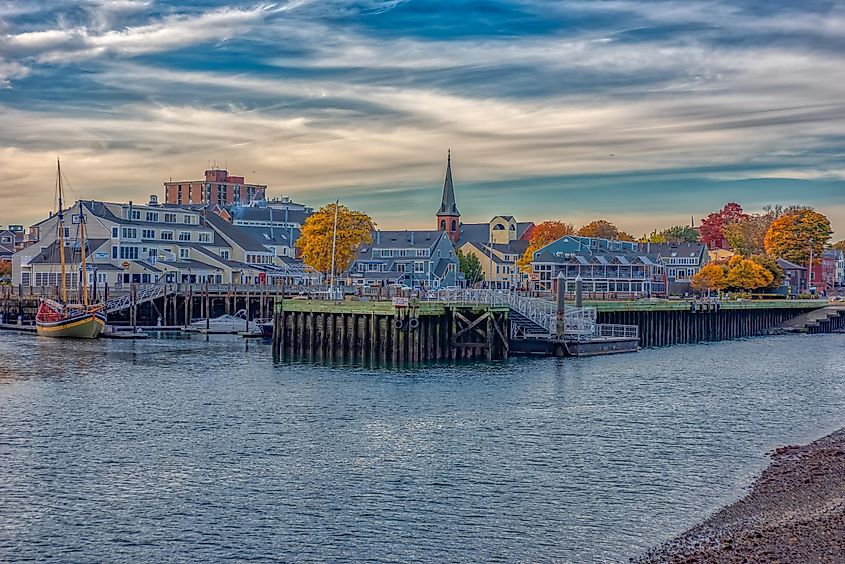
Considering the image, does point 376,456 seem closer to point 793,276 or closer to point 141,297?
point 141,297

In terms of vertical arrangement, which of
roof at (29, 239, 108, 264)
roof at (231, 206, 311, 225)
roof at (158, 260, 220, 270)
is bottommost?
roof at (158, 260, 220, 270)

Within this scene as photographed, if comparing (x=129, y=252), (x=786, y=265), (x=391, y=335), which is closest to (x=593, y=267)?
(x=786, y=265)

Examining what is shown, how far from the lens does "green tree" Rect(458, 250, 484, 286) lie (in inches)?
6422

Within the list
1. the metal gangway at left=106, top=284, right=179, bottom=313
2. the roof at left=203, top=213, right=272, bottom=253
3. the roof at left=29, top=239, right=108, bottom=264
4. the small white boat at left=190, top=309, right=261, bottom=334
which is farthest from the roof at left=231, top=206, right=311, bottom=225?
the small white boat at left=190, top=309, right=261, bottom=334

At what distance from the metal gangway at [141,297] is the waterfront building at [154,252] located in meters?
7.01

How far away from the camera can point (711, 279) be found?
150m

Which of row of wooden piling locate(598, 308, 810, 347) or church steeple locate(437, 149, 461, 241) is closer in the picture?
row of wooden piling locate(598, 308, 810, 347)

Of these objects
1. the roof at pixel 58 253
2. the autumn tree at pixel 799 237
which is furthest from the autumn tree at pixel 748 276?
the roof at pixel 58 253

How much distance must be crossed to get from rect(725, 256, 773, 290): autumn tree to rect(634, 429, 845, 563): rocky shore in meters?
111

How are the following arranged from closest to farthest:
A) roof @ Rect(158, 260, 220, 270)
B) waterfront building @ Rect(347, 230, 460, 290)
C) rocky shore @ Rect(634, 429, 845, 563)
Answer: rocky shore @ Rect(634, 429, 845, 563) < roof @ Rect(158, 260, 220, 270) < waterfront building @ Rect(347, 230, 460, 290)

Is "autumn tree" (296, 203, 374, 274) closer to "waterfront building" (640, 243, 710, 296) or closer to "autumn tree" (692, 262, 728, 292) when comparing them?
"autumn tree" (692, 262, 728, 292)

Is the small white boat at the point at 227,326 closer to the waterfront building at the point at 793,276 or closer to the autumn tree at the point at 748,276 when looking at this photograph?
the autumn tree at the point at 748,276

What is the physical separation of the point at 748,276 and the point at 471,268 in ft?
132

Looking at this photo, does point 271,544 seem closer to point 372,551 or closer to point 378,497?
point 372,551
